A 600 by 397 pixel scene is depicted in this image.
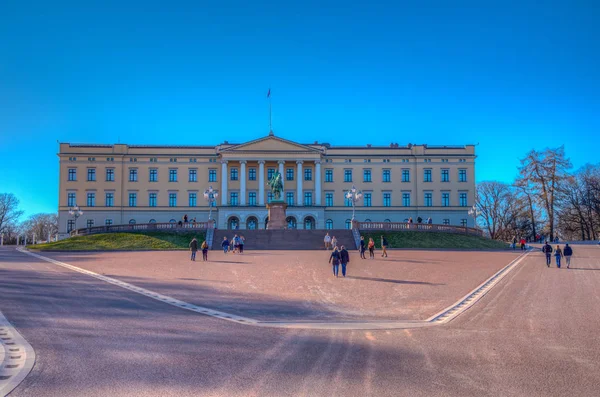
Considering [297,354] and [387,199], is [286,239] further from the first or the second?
[297,354]

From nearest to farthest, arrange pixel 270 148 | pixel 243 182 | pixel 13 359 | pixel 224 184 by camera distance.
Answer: pixel 13 359, pixel 224 184, pixel 243 182, pixel 270 148

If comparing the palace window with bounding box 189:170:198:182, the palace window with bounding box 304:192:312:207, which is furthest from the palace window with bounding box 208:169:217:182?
the palace window with bounding box 304:192:312:207

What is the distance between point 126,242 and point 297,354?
1822 inches

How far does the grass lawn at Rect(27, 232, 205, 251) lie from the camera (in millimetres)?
50147

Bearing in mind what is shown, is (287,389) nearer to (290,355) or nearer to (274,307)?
(290,355)

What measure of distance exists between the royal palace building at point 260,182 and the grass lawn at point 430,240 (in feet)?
78.9

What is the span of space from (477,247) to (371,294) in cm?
3865

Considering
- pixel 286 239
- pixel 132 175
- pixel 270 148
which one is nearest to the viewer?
pixel 286 239

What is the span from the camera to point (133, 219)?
8381cm

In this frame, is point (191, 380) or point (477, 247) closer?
point (191, 380)

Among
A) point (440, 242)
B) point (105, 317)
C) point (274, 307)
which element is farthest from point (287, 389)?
point (440, 242)

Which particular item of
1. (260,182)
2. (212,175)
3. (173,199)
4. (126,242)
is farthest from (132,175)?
(126,242)

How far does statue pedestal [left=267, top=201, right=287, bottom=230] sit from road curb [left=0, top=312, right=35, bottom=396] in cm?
4816

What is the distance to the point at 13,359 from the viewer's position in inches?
376
